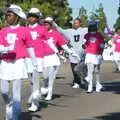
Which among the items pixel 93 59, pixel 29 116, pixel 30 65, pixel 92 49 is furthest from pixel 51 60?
pixel 30 65

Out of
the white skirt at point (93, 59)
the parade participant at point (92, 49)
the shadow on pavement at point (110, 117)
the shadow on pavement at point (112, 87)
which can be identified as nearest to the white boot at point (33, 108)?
the shadow on pavement at point (110, 117)

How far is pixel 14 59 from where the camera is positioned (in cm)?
1155

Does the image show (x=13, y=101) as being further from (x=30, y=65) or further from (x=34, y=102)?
(x=34, y=102)

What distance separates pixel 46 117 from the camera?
42.9 ft

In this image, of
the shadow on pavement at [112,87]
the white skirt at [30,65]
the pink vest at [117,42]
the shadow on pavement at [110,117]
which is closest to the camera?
the white skirt at [30,65]

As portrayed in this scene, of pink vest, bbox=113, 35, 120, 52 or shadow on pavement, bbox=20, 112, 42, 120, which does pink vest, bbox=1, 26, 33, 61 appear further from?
pink vest, bbox=113, 35, 120, 52

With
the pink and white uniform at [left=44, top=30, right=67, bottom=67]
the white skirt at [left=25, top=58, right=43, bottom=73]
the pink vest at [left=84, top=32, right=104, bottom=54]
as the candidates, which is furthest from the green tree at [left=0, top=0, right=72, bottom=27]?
the white skirt at [left=25, top=58, right=43, bottom=73]

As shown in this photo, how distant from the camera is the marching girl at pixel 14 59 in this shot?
11492mm

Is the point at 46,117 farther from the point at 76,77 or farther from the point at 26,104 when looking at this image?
the point at 76,77

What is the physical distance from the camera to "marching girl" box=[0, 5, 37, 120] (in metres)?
11.5

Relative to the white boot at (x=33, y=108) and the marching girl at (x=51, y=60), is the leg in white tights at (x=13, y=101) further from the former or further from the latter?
the marching girl at (x=51, y=60)

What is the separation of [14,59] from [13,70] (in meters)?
0.19

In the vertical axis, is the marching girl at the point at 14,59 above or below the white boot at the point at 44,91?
above

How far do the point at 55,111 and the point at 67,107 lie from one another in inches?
32.4
